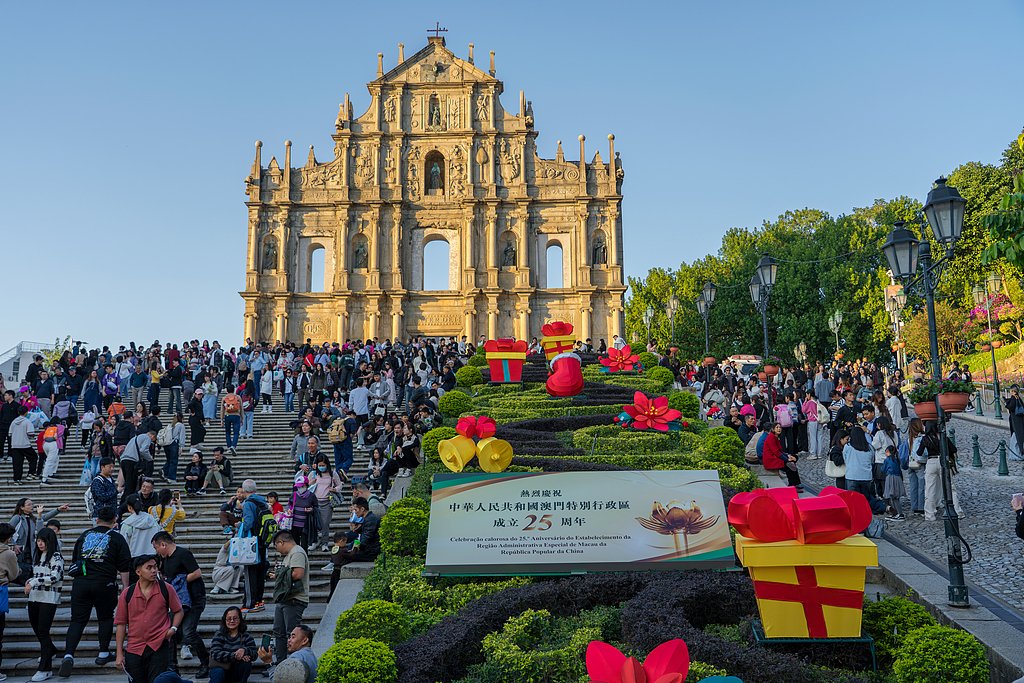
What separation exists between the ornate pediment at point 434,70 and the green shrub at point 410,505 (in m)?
36.2

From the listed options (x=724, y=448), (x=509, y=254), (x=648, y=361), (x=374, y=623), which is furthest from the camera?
(x=509, y=254)

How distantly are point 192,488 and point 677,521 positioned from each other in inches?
357

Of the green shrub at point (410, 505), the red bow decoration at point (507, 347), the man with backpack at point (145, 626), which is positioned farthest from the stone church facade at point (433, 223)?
the man with backpack at point (145, 626)

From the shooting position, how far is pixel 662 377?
2475cm

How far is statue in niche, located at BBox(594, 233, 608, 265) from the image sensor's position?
1725 inches

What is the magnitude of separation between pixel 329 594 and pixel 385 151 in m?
35.7

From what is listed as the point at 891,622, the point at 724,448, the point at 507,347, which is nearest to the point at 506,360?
the point at 507,347

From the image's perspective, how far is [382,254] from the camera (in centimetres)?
4359

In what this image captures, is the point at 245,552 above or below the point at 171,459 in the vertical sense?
below

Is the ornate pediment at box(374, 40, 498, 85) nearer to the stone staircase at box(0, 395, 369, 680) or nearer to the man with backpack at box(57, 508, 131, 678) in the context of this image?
the stone staircase at box(0, 395, 369, 680)

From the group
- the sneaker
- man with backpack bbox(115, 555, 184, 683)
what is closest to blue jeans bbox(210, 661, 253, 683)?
man with backpack bbox(115, 555, 184, 683)

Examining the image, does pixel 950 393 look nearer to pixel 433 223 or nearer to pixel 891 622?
pixel 891 622

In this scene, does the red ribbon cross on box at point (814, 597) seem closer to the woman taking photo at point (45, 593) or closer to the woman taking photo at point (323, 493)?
the woman taking photo at point (323, 493)

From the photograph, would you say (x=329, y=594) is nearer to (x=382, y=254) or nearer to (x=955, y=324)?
(x=382, y=254)
